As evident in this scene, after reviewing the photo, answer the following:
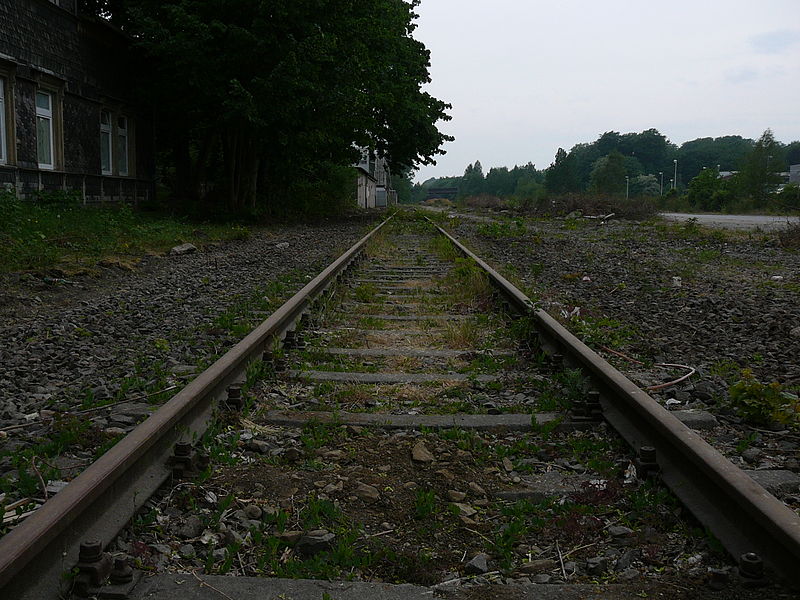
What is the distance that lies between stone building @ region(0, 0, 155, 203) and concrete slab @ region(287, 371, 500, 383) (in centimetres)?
1259

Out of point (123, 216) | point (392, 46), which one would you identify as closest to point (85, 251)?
point (123, 216)

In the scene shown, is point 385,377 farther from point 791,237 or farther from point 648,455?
point 791,237

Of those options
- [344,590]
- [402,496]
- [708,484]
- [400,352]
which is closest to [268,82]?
[400,352]

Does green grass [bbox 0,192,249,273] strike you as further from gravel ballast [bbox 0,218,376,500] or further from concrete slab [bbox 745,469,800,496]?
concrete slab [bbox 745,469,800,496]

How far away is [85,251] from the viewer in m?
10.3

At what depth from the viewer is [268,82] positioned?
16578 mm

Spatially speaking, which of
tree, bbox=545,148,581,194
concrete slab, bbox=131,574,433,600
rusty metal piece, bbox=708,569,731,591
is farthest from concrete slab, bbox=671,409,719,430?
tree, bbox=545,148,581,194

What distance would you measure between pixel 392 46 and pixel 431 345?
2021 centimetres

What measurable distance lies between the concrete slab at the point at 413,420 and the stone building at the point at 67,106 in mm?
13222

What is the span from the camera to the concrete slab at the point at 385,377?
4.32m

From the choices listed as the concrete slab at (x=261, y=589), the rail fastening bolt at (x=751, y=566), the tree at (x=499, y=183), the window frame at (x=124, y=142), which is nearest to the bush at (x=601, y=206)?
the window frame at (x=124, y=142)

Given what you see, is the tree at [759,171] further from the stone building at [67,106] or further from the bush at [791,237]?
the stone building at [67,106]

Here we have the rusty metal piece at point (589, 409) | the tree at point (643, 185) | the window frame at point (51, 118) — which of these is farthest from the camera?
the tree at point (643, 185)

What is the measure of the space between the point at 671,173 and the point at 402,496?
6105 inches
